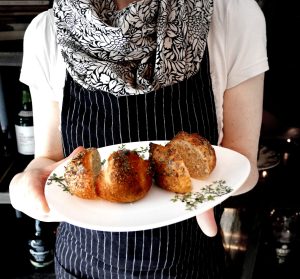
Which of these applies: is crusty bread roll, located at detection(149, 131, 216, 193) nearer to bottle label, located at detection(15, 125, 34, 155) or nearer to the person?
the person

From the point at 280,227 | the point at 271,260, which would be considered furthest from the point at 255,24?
the point at 271,260

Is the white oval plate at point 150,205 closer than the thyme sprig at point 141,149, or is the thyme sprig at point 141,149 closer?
the white oval plate at point 150,205

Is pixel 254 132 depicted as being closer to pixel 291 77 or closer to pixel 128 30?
pixel 128 30

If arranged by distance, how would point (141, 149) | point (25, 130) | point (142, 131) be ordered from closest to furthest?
point (141, 149) < point (142, 131) < point (25, 130)

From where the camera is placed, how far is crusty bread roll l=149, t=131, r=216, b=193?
664mm

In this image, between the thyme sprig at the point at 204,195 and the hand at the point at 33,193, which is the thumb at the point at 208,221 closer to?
the thyme sprig at the point at 204,195

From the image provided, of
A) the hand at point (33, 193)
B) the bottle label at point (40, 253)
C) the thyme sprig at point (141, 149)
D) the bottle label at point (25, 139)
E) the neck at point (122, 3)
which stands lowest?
the bottle label at point (40, 253)

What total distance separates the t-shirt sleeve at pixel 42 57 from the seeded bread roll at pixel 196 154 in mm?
350

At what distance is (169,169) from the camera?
26.9 inches

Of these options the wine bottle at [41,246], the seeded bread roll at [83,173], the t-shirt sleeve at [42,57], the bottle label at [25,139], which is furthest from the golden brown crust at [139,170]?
the wine bottle at [41,246]

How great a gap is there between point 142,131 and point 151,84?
108mm

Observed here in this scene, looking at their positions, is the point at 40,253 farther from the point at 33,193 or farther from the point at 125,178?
the point at 125,178

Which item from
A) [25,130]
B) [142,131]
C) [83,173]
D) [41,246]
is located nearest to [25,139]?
[25,130]

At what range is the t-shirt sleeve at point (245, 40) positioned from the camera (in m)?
0.86
